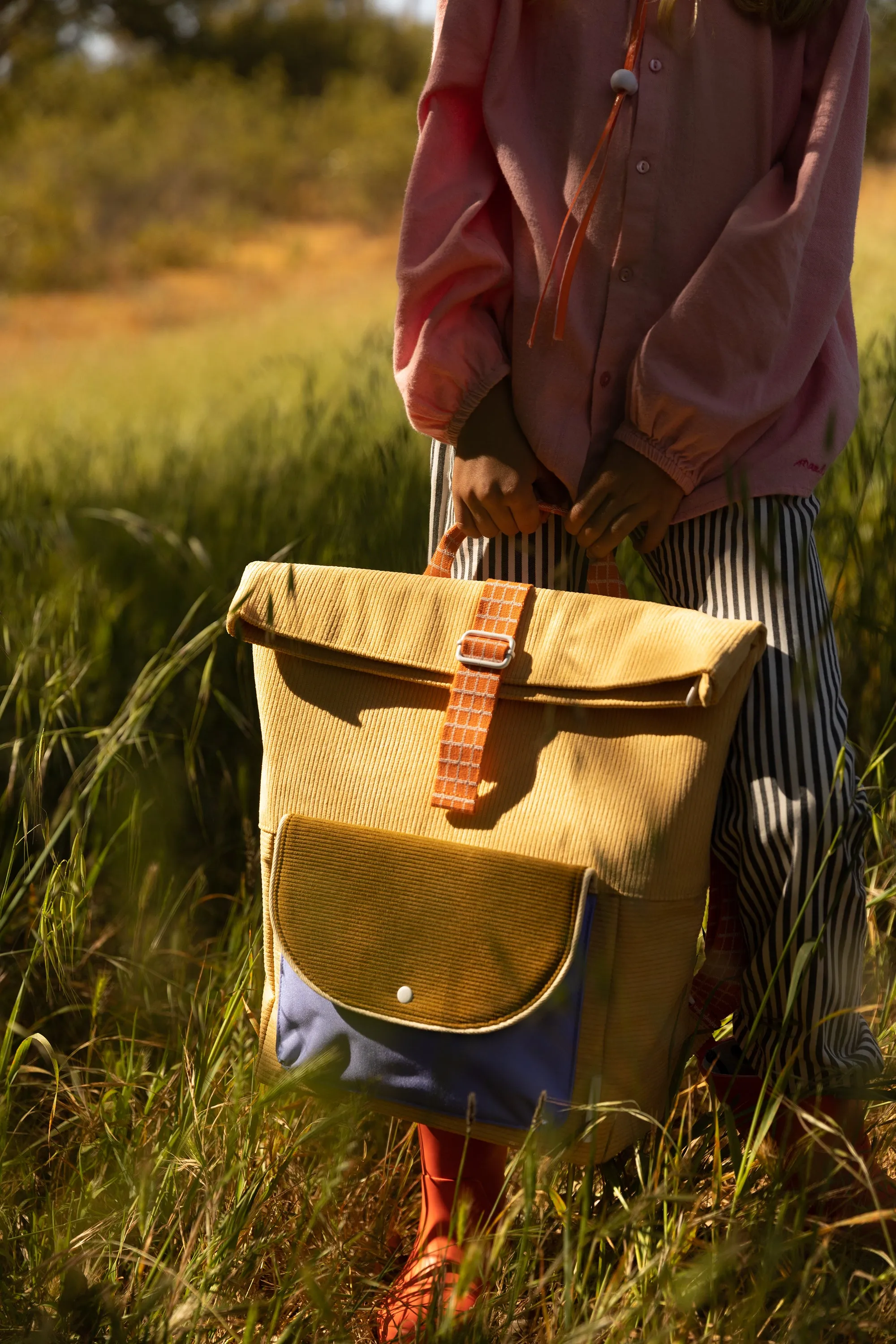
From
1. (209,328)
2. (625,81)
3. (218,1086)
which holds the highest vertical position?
(209,328)

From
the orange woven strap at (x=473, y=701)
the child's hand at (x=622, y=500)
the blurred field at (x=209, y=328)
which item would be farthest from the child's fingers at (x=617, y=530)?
the blurred field at (x=209, y=328)

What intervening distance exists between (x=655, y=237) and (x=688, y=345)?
0.46 feet

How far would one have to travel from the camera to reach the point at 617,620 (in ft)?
3.92

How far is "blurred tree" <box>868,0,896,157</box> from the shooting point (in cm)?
838

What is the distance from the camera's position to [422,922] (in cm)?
117

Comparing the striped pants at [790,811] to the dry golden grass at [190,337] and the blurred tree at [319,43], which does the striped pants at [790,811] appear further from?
the blurred tree at [319,43]

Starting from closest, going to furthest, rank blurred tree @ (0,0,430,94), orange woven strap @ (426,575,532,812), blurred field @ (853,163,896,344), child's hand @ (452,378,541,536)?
orange woven strap @ (426,575,532,812)
child's hand @ (452,378,541,536)
blurred field @ (853,163,896,344)
blurred tree @ (0,0,430,94)

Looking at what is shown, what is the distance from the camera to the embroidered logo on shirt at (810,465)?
1.27 m

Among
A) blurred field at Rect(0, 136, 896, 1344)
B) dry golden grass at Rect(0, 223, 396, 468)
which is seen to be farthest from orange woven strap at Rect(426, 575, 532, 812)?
dry golden grass at Rect(0, 223, 396, 468)

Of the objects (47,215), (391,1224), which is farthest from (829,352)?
(47,215)

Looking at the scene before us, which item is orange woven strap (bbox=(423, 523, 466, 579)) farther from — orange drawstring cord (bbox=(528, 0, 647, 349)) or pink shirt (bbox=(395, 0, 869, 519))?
orange drawstring cord (bbox=(528, 0, 647, 349))

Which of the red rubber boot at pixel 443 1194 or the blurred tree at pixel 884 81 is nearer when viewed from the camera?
the red rubber boot at pixel 443 1194

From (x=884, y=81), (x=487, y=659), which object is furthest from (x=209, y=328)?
(x=487, y=659)

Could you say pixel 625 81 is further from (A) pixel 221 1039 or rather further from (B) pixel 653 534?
(A) pixel 221 1039
